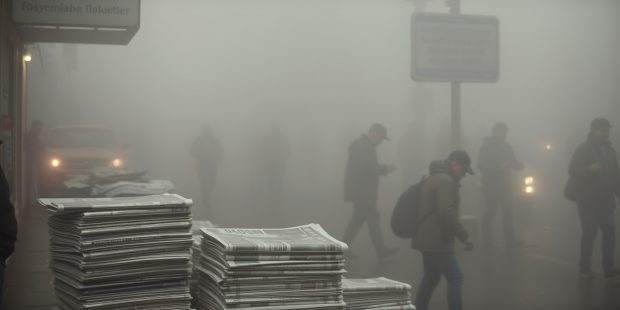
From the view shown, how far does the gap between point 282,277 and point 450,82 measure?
4.32m

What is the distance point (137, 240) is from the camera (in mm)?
2939

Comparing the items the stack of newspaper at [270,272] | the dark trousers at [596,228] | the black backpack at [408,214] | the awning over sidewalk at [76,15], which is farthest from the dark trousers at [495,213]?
the stack of newspaper at [270,272]

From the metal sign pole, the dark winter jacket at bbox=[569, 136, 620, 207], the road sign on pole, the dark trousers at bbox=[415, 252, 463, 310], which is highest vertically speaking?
the road sign on pole

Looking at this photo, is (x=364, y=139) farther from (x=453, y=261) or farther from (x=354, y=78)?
(x=453, y=261)

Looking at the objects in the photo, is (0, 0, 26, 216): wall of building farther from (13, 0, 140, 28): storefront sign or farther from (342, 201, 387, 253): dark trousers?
(342, 201, 387, 253): dark trousers

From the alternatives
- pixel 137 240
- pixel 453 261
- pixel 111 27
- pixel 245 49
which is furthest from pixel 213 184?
pixel 137 240

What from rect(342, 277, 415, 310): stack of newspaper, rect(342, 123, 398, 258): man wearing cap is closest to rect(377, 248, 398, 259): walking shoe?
rect(342, 123, 398, 258): man wearing cap

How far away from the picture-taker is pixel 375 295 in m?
3.55

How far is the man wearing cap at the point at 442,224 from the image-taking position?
5617 millimetres

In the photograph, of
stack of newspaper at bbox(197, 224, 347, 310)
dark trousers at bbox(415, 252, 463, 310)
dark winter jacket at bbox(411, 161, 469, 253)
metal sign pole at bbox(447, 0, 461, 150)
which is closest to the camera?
stack of newspaper at bbox(197, 224, 347, 310)

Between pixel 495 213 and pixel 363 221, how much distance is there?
1.46 metres

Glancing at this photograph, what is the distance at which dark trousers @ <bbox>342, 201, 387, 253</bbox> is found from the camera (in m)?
6.55

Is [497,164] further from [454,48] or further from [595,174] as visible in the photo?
[454,48]

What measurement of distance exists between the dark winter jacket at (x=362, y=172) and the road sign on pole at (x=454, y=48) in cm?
84
